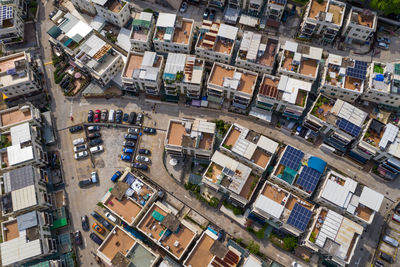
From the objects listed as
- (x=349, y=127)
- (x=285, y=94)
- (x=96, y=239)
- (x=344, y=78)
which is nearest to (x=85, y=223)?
(x=96, y=239)

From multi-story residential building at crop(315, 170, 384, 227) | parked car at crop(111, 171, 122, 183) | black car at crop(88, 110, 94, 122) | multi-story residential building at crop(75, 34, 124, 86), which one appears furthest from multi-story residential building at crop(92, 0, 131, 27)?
multi-story residential building at crop(315, 170, 384, 227)

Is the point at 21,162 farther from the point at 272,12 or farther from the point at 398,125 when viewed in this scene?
the point at 398,125

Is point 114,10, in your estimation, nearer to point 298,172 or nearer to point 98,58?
point 98,58

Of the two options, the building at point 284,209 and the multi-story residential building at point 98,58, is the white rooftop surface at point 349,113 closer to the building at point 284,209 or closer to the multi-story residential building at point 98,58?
the building at point 284,209

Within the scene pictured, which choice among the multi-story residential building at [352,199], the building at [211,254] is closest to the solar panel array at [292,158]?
the multi-story residential building at [352,199]

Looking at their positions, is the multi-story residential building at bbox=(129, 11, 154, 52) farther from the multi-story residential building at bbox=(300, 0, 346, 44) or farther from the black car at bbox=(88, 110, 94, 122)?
the multi-story residential building at bbox=(300, 0, 346, 44)

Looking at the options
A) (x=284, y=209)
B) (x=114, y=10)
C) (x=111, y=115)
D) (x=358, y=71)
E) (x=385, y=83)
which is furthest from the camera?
(x=114, y=10)
